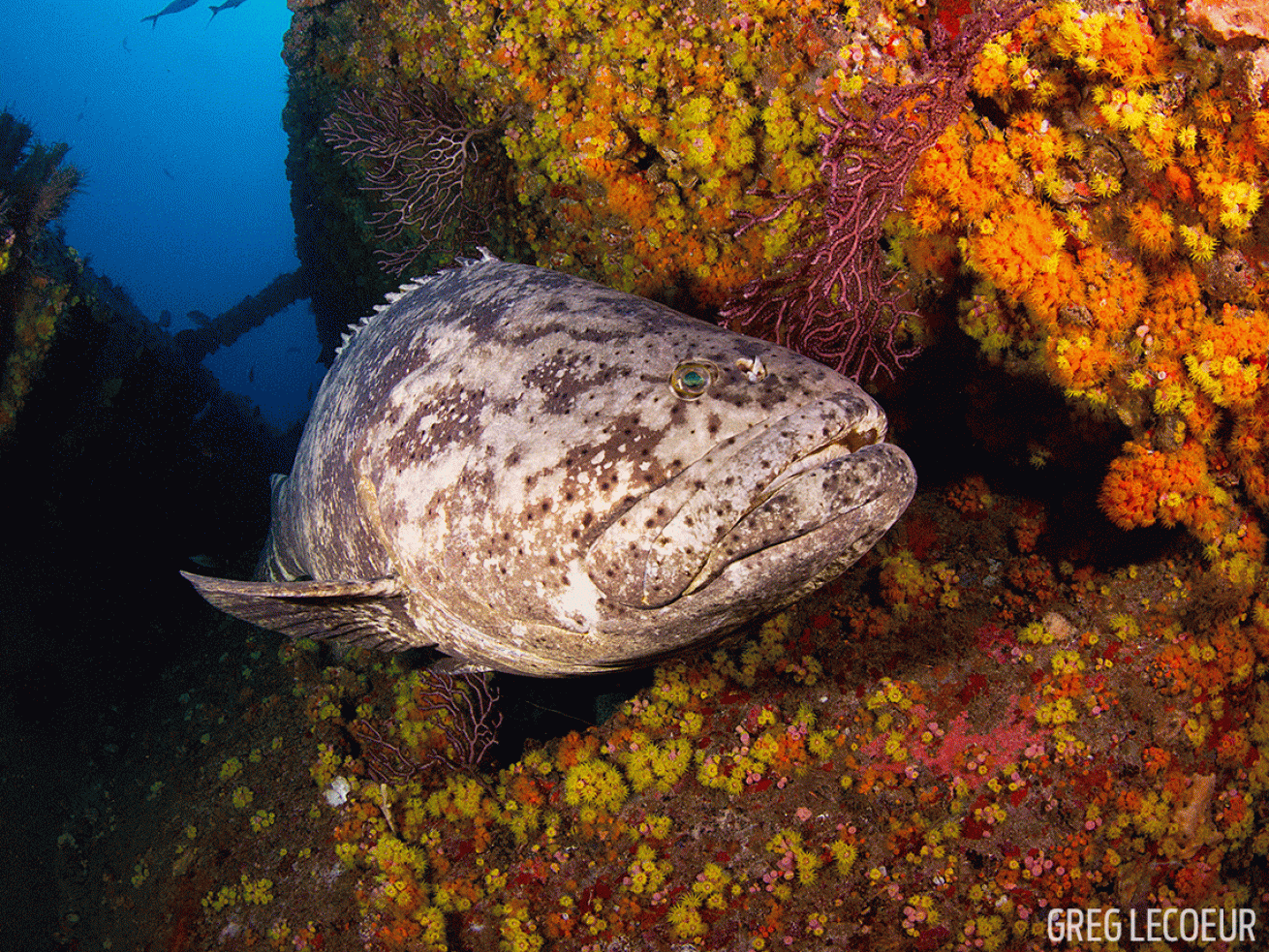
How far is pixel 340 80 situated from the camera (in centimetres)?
548

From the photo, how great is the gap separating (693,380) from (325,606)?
189 cm

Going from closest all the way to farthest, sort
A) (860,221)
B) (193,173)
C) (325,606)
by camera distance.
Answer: (325,606)
(860,221)
(193,173)

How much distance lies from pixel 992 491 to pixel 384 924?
479 centimetres

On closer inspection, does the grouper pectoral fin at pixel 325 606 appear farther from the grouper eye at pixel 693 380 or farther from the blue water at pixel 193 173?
the blue water at pixel 193 173

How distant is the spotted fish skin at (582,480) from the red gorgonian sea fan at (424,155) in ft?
7.95

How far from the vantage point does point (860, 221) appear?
3.19 m

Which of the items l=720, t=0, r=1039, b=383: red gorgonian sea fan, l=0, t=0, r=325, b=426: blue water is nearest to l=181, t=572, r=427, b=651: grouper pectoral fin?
l=720, t=0, r=1039, b=383: red gorgonian sea fan

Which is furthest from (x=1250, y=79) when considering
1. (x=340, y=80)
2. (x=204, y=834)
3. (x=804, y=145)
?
(x=204, y=834)

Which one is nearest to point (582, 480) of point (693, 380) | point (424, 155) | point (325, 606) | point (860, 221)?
point (693, 380)

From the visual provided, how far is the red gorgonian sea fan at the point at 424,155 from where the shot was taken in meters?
4.48

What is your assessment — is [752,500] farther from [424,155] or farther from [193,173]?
[193,173]

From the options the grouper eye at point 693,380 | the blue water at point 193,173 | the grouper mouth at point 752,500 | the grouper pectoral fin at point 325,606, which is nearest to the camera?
the grouper mouth at point 752,500

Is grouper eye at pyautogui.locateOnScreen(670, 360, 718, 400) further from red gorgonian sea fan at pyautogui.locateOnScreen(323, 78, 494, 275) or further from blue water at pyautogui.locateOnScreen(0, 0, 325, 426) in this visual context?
blue water at pyautogui.locateOnScreen(0, 0, 325, 426)

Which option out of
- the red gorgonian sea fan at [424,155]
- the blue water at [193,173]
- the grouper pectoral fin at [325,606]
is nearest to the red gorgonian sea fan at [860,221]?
the grouper pectoral fin at [325,606]
